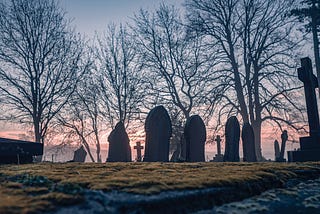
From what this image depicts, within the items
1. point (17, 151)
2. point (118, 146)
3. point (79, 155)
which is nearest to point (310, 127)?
point (118, 146)

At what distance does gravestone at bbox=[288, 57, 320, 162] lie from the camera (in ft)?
33.8

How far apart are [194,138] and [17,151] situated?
6425 millimetres

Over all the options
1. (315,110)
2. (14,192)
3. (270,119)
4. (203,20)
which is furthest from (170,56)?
(14,192)

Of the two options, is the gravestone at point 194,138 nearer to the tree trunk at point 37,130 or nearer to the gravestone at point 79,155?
the tree trunk at point 37,130

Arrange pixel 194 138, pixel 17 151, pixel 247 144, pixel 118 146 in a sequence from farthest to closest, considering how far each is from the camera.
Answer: pixel 247 144, pixel 118 146, pixel 194 138, pixel 17 151

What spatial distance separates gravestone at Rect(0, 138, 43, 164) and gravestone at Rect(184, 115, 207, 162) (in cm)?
538

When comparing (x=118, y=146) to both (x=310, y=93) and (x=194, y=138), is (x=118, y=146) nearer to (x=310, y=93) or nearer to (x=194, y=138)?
(x=194, y=138)

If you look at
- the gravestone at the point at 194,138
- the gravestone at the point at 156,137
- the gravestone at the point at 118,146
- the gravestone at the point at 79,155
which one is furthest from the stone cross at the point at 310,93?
the gravestone at the point at 79,155

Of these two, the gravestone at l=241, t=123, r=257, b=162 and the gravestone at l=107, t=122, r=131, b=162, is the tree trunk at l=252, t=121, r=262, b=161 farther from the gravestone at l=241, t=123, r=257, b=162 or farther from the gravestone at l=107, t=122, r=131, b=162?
the gravestone at l=107, t=122, r=131, b=162

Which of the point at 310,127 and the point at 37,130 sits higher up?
the point at 37,130

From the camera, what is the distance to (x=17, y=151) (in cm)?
917

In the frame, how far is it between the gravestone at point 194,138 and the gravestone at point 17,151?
5.38 m

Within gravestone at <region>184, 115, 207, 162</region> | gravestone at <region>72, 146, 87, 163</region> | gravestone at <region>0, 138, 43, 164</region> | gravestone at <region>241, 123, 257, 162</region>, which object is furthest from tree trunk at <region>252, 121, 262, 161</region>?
gravestone at <region>0, 138, 43, 164</region>

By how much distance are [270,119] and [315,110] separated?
9.22 meters
